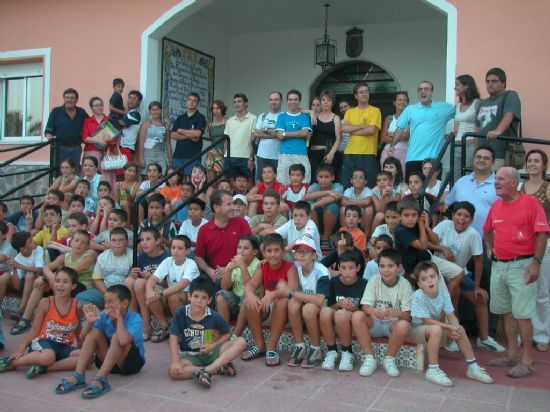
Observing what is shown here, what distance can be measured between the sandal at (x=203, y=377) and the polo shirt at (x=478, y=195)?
2.79 meters

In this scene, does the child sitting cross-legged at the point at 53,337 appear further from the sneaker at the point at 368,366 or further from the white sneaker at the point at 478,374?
the white sneaker at the point at 478,374

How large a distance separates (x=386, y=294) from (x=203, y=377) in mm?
1478

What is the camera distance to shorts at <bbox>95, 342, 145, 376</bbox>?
450 cm

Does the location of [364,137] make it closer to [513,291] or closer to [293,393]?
[513,291]

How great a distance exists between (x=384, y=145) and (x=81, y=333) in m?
4.80

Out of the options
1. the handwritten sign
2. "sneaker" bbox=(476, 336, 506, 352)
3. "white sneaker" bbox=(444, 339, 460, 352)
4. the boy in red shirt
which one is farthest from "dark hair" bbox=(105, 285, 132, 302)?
the handwritten sign

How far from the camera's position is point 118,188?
8.22 metres

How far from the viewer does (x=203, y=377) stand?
14.1ft

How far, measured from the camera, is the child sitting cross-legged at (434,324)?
4414 millimetres

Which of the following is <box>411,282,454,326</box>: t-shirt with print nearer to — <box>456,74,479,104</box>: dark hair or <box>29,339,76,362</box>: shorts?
<box>29,339,76,362</box>: shorts

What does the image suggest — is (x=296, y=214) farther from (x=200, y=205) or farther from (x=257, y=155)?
(x=257, y=155)

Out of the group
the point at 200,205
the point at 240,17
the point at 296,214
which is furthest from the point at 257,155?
the point at 240,17

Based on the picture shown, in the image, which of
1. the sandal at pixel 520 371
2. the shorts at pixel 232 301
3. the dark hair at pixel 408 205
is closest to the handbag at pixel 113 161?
the shorts at pixel 232 301

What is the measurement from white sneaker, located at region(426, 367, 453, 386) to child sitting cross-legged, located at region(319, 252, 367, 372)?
58 centimetres
